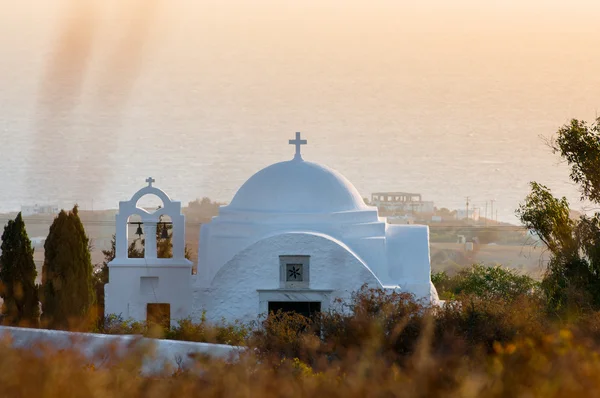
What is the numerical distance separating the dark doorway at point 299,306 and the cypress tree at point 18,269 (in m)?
5.34

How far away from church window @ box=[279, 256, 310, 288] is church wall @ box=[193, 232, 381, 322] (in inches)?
3.9

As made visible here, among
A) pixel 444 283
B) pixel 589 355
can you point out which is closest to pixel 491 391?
pixel 589 355

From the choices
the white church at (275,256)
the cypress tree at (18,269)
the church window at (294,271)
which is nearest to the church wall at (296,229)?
the white church at (275,256)

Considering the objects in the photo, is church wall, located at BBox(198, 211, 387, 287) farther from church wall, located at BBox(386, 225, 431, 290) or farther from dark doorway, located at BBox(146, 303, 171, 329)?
dark doorway, located at BBox(146, 303, 171, 329)

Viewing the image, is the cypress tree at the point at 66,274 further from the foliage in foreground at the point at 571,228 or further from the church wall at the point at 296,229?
the foliage in foreground at the point at 571,228

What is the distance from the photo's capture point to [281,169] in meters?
24.8

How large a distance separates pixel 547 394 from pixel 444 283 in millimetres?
26814

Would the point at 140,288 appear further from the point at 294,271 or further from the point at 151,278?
the point at 294,271

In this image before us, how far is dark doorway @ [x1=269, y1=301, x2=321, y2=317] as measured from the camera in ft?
74.2

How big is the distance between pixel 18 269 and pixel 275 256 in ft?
19.6

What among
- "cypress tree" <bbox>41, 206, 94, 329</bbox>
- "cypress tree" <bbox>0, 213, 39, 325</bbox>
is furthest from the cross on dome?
"cypress tree" <bbox>0, 213, 39, 325</bbox>

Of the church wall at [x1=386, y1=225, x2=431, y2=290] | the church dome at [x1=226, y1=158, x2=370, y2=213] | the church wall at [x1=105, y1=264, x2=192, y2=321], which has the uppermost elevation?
the church dome at [x1=226, y1=158, x2=370, y2=213]

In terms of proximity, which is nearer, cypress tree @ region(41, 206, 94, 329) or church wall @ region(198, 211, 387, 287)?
cypress tree @ region(41, 206, 94, 329)

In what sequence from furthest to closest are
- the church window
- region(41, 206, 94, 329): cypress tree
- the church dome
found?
the church dome
region(41, 206, 94, 329): cypress tree
the church window
